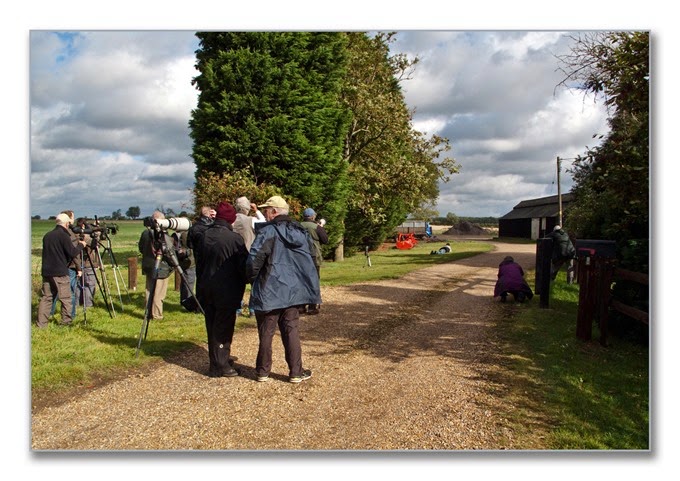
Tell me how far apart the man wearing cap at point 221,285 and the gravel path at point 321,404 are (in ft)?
1.05

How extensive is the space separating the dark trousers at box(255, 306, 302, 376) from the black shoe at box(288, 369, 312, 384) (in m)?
0.04

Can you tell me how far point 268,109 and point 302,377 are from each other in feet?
35.7

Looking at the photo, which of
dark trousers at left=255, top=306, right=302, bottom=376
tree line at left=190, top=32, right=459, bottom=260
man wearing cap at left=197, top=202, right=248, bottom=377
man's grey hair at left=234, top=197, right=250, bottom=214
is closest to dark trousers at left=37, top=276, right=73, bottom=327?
man's grey hair at left=234, top=197, right=250, bottom=214

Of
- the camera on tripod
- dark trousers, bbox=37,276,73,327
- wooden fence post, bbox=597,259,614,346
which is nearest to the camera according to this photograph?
the camera on tripod

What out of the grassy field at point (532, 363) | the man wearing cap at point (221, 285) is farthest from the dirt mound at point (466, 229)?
the man wearing cap at point (221, 285)

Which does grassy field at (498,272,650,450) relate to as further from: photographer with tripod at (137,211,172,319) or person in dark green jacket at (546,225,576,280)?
photographer with tripod at (137,211,172,319)

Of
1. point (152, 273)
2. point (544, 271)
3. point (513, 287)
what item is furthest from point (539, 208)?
point (152, 273)

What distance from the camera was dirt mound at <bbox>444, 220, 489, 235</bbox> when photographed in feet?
219

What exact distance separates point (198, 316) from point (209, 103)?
307 inches

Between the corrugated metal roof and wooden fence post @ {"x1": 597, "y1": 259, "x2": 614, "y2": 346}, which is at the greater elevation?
the corrugated metal roof

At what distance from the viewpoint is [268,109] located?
50.8ft

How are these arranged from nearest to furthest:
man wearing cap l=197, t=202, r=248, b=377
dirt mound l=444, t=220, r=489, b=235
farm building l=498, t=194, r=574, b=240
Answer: man wearing cap l=197, t=202, r=248, b=377 → farm building l=498, t=194, r=574, b=240 → dirt mound l=444, t=220, r=489, b=235

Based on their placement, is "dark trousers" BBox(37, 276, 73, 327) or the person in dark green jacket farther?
the person in dark green jacket

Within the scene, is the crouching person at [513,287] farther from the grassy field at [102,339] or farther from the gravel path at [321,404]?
the grassy field at [102,339]
